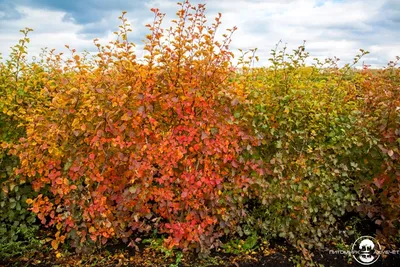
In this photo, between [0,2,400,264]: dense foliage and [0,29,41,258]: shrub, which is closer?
[0,2,400,264]: dense foliage

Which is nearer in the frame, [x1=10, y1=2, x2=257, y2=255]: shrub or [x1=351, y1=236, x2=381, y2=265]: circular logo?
[x1=10, y1=2, x2=257, y2=255]: shrub

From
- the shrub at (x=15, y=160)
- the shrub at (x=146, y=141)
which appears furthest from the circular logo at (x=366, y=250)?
the shrub at (x=15, y=160)

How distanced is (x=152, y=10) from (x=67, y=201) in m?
1.80

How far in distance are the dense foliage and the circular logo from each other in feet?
0.56

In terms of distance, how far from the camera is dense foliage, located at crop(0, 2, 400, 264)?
11.3 ft

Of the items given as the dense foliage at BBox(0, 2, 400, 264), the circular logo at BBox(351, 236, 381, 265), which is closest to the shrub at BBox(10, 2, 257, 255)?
the dense foliage at BBox(0, 2, 400, 264)

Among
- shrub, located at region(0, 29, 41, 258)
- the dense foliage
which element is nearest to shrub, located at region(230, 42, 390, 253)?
the dense foliage

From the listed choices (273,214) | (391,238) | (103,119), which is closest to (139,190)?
(103,119)

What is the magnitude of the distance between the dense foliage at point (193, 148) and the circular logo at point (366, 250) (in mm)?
170

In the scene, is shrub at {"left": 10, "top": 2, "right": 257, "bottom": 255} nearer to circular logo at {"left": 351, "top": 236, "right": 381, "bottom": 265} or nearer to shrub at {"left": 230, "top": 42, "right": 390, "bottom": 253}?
shrub at {"left": 230, "top": 42, "right": 390, "bottom": 253}

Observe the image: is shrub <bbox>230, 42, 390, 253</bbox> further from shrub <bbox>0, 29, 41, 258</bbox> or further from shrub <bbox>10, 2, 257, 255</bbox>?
shrub <bbox>0, 29, 41, 258</bbox>

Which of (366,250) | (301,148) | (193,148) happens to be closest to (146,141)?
(193,148)

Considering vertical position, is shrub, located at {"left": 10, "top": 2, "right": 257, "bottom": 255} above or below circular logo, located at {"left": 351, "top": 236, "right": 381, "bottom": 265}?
above

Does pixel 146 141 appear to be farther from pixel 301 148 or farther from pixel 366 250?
pixel 366 250
